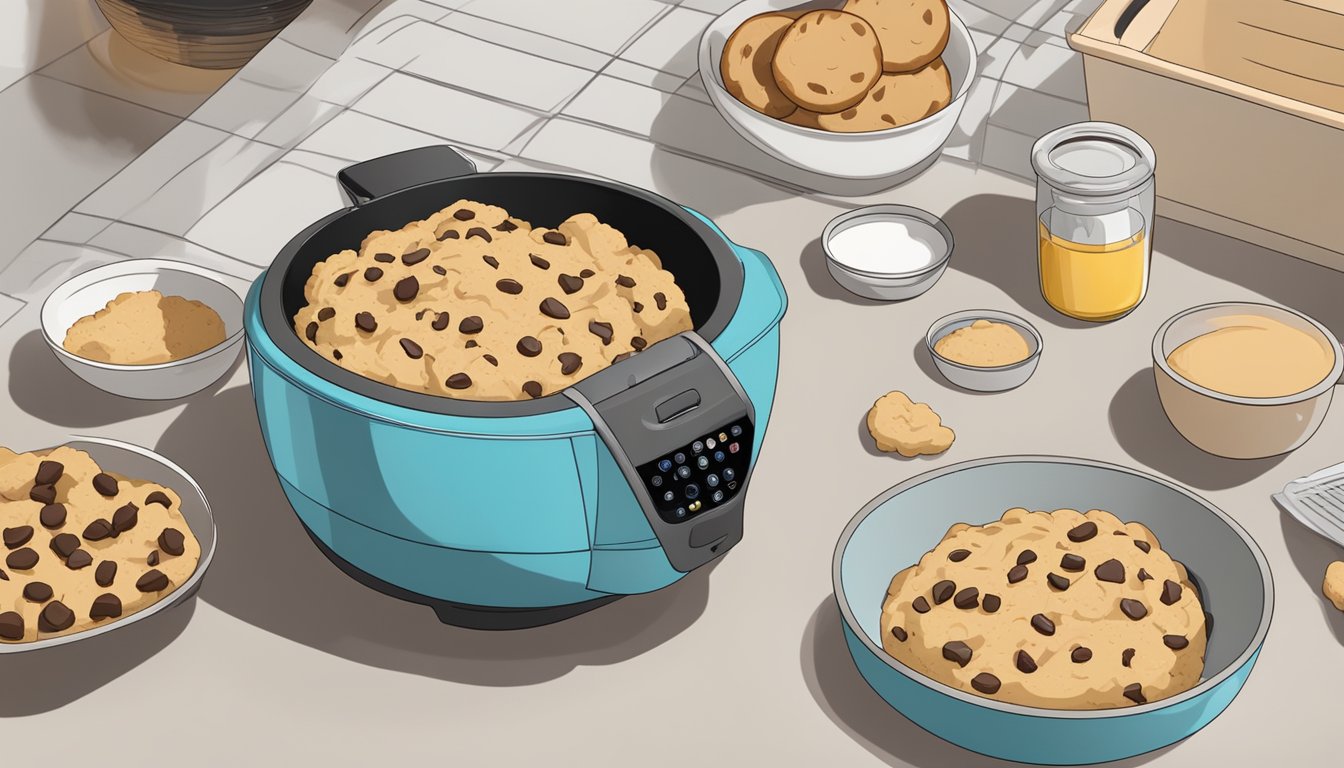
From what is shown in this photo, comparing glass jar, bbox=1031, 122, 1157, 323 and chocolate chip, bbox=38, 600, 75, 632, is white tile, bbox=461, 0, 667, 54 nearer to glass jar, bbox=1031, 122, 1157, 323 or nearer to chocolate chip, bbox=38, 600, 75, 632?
glass jar, bbox=1031, 122, 1157, 323

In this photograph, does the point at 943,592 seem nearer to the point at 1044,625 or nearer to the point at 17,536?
the point at 1044,625

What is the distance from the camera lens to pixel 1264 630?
112cm

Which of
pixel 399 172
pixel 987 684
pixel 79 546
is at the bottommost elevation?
pixel 987 684

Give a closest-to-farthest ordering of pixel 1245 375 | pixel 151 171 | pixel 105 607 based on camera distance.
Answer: pixel 105 607
pixel 1245 375
pixel 151 171

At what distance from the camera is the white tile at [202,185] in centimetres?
173

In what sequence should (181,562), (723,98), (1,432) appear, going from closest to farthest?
(181,562) → (1,432) → (723,98)

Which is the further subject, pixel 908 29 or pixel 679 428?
pixel 908 29

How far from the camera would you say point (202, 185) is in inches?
69.5

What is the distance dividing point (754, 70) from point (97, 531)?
33.6 inches

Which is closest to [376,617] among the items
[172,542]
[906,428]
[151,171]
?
[172,542]

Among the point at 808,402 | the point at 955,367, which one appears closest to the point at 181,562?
the point at 808,402

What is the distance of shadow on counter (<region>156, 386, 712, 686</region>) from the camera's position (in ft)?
4.13

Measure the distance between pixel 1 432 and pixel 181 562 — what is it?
35cm

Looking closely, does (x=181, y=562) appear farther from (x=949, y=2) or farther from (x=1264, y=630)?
(x=949, y=2)
